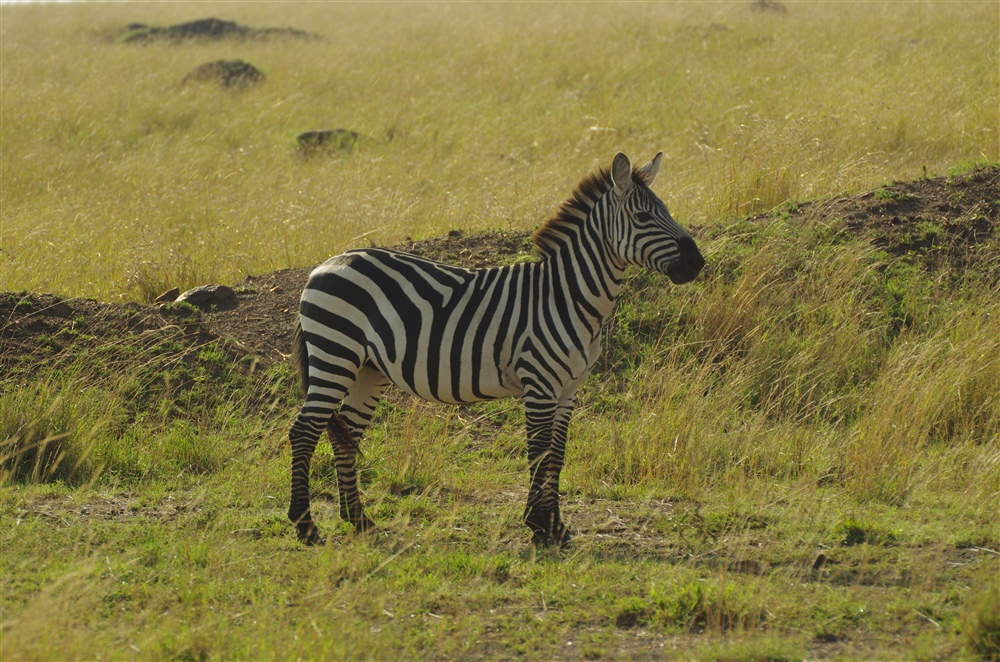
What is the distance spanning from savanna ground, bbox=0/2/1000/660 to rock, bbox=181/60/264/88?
2.57 m

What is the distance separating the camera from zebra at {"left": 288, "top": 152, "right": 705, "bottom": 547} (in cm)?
605

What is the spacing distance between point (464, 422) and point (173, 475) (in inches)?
85.0

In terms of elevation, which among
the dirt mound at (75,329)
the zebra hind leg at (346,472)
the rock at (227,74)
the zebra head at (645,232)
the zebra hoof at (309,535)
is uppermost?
the rock at (227,74)

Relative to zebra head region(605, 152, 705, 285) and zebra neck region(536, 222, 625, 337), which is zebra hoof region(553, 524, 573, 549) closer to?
zebra neck region(536, 222, 625, 337)

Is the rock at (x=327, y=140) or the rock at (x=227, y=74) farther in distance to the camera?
the rock at (x=227, y=74)

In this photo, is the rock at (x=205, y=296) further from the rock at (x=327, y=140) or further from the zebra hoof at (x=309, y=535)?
the rock at (x=327, y=140)

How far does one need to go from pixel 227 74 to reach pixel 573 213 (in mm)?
15649

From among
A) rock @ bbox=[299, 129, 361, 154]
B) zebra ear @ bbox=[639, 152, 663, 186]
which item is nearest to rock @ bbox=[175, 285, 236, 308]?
zebra ear @ bbox=[639, 152, 663, 186]

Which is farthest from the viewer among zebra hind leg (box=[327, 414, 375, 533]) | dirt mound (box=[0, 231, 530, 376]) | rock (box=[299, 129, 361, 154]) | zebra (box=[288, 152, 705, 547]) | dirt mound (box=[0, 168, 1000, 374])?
rock (box=[299, 129, 361, 154])

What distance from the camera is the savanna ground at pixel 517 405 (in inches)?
199

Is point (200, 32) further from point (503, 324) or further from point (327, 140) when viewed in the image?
point (503, 324)

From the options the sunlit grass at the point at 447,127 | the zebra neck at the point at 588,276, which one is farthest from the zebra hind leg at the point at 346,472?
the sunlit grass at the point at 447,127

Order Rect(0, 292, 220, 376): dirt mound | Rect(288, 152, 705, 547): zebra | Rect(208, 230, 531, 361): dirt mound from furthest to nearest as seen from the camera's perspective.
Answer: Rect(208, 230, 531, 361): dirt mound, Rect(0, 292, 220, 376): dirt mound, Rect(288, 152, 705, 547): zebra

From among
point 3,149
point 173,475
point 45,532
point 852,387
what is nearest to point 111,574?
point 45,532
